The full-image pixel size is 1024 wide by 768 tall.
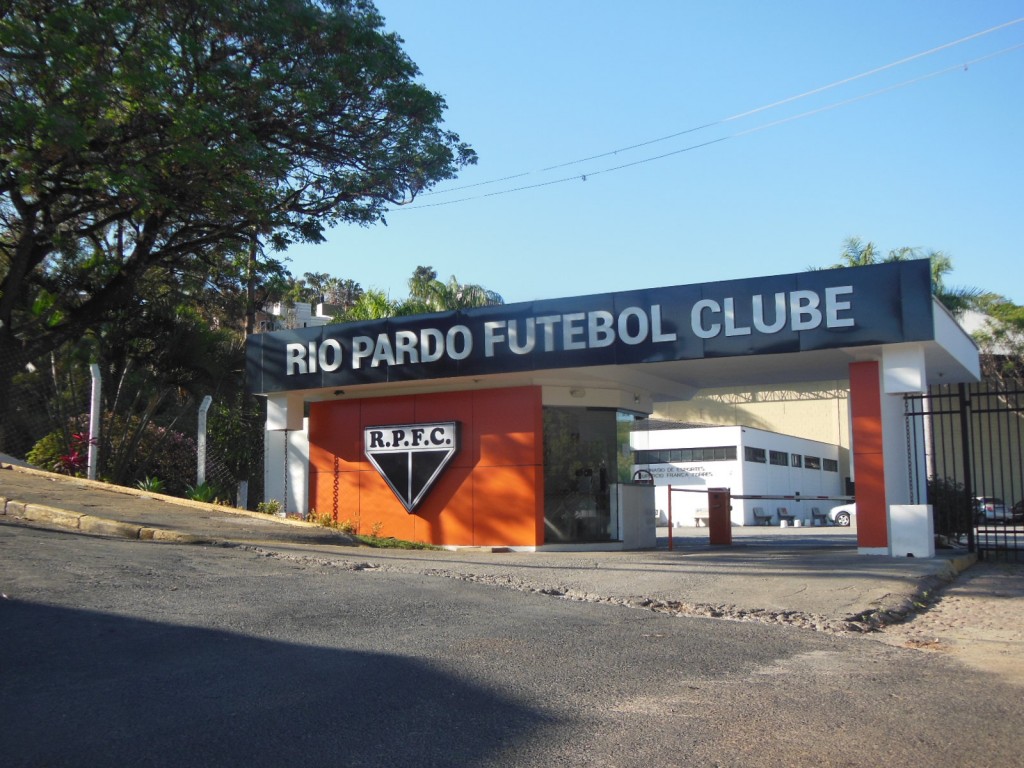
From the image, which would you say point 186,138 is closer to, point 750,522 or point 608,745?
point 608,745

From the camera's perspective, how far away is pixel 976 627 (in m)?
8.70

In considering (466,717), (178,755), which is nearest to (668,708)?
(466,717)

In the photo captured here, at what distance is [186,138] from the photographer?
16.1 m

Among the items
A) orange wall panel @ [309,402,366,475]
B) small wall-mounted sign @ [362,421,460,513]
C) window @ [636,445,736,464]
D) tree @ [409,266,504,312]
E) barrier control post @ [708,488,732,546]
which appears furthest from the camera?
window @ [636,445,736,464]

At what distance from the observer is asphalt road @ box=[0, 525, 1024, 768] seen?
4539mm

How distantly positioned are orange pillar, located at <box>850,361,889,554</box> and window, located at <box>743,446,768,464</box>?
2850 centimetres

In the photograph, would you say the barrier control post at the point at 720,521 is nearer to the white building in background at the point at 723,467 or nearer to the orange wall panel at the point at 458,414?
the orange wall panel at the point at 458,414

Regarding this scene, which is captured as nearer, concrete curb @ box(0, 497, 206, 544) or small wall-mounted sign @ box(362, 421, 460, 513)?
concrete curb @ box(0, 497, 206, 544)

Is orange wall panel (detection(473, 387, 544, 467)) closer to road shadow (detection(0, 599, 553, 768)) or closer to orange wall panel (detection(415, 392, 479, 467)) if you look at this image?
orange wall panel (detection(415, 392, 479, 467))

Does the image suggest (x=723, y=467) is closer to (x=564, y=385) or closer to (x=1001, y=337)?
(x=1001, y=337)

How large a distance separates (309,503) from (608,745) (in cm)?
1487

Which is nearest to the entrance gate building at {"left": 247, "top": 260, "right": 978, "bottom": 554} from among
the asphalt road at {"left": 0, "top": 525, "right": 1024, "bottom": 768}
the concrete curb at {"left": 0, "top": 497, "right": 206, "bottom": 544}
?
the concrete curb at {"left": 0, "top": 497, "right": 206, "bottom": 544}

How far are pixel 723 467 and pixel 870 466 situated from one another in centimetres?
2869

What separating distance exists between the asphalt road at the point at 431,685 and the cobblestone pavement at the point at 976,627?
15.5 inches
